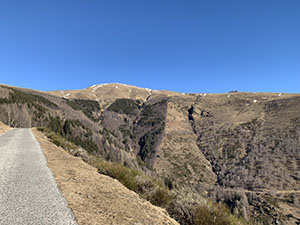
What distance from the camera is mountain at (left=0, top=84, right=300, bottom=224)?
70312mm

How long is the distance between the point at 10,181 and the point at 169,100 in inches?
7462

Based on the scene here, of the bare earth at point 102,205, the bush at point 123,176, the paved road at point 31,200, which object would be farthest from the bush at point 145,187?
the paved road at point 31,200

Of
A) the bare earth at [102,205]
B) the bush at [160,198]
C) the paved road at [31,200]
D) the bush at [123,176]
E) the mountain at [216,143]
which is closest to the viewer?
the paved road at [31,200]

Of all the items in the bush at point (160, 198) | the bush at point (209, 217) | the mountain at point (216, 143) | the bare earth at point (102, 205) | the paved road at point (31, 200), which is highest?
the paved road at point (31, 200)

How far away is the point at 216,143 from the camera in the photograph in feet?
390

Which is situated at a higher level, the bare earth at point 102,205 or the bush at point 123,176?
the bare earth at point 102,205

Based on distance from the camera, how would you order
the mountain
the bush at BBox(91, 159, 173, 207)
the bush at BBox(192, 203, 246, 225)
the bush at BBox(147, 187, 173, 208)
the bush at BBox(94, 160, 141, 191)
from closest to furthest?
the bush at BBox(192, 203, 246, 225) → the bush at BBox(147, 187, 173, 208) → the bush at BBox(91, 159, 173, 207) → the bush at BBox(94, 160, 141, 191) → the mountain

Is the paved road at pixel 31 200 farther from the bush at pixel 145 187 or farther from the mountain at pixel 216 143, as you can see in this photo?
the mountain at pixel 216 143

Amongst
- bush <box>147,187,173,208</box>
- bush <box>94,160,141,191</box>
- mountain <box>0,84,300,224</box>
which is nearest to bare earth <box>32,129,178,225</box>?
bush <box>147,187,173,208</box>

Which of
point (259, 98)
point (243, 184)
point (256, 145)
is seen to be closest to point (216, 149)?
point (256, 145)

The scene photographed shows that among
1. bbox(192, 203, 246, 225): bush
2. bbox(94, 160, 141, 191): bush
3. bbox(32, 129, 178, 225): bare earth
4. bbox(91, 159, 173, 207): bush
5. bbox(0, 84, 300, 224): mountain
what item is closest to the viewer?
bbox(32, 129, 178, 225): bare earth

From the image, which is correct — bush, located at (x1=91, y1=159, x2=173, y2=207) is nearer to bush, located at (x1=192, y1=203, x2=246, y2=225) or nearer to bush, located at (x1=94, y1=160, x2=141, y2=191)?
bush, located at (x1=94, y1=160, x2=141, y2=191)

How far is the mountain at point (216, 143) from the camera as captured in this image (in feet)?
231

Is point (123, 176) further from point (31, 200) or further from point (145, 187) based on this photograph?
point (31, 200)
